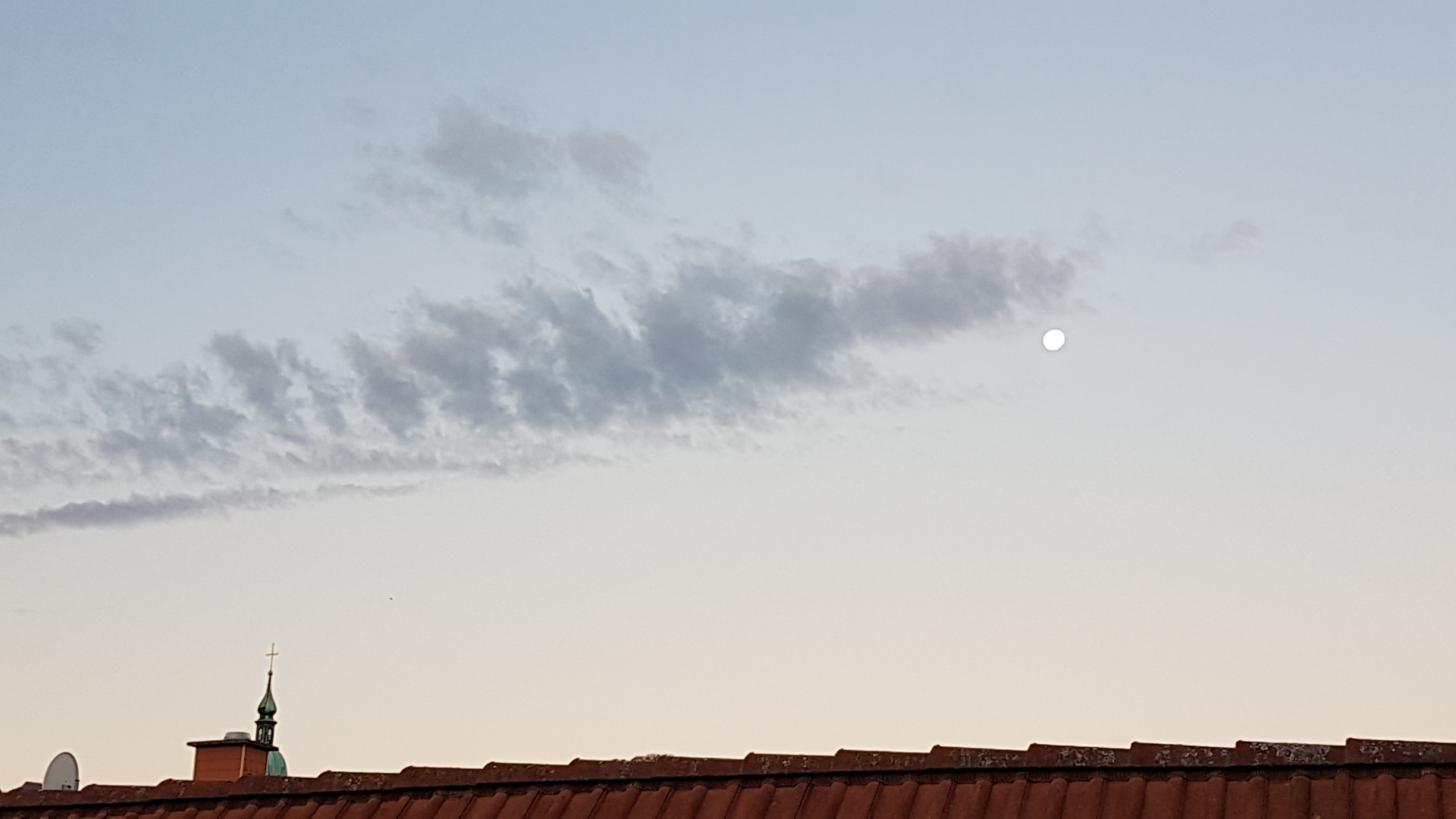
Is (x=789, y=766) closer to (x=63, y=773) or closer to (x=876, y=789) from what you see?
(x=876, y=789)

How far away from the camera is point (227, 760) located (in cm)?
4594

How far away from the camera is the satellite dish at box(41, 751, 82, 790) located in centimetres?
2602

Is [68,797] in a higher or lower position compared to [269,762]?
lower

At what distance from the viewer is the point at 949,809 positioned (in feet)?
41.0

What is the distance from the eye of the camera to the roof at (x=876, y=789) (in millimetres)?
11773

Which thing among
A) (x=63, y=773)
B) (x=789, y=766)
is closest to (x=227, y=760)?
(x=63, y=773)

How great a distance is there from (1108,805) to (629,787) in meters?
4.32

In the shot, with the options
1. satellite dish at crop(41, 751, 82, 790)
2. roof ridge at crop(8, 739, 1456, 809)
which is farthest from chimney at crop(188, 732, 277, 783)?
roof ridge at crop(8, 739, 1456, 809)

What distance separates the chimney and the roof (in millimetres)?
19960

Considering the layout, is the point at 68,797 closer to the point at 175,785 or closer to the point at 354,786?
the point at 175,785

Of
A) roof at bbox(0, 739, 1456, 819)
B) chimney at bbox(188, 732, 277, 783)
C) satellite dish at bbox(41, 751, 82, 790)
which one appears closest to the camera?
roof at bbox(0, 739, 1456, 819)

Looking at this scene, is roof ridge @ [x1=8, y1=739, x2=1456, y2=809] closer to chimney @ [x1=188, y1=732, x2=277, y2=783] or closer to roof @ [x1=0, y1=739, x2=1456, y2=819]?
roof @ [x1=0, y1=739, x2=1456, y2=819]

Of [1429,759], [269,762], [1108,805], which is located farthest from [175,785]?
[269,762]

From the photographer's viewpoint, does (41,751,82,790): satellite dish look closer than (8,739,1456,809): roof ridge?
No
